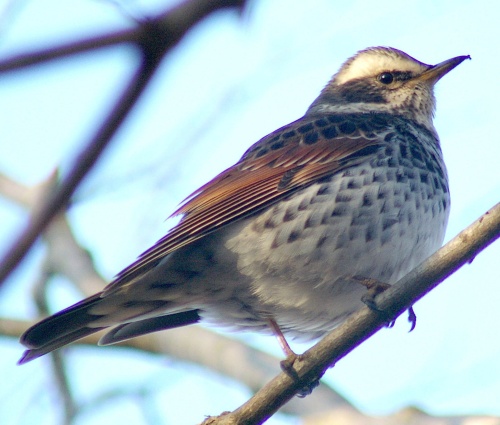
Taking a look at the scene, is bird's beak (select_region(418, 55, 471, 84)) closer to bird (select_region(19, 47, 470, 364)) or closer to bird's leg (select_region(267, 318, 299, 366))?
bird (select_region(19, 47, 470, 364))

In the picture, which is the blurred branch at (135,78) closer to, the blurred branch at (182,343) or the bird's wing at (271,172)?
the bird's wing at (271,172)

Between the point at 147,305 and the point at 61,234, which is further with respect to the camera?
the point at 61,234

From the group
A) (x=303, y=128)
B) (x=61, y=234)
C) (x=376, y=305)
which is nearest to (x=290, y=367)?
(x=376, y=305)

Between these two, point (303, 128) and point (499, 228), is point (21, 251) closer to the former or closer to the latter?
point (499, 228)

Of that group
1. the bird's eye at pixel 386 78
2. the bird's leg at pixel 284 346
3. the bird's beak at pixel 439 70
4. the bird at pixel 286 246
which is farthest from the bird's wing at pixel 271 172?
the bird's leg at pixel 284 346

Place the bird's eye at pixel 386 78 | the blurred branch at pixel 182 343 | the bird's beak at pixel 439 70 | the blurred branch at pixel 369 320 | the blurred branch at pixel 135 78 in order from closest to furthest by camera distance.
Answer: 1. the blurred branch at pixel 135 78
2. the blurred branch at pixel 369 320
3. the bird's beak at pixel 439 70
4. the bird's eye at pixel 386 78
5. the blurred branch at pixel 182 343

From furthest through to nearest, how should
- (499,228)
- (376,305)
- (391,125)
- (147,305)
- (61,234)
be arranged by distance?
(61,234)
(391,125)
(147,305)
(376,305)
(499,228)
